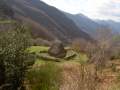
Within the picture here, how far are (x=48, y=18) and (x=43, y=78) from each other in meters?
92.9

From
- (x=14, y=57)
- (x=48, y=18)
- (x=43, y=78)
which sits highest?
(x=48, y=18)

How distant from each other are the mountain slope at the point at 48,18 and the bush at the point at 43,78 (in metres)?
66.6

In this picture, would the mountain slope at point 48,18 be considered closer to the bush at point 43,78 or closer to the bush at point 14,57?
the bush at point 14,57

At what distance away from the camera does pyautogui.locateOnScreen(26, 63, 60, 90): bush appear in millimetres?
10547

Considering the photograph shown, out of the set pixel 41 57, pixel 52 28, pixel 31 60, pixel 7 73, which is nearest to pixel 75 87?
pixel 7 73

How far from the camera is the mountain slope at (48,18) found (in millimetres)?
88319

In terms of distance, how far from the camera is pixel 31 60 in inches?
519

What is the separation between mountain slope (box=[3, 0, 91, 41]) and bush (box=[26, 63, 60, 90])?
6660 cm

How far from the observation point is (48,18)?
103562mm

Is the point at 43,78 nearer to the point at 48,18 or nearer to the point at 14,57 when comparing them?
the point at 14,57

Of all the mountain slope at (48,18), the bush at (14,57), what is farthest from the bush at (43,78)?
the mountain slope at (48,18)

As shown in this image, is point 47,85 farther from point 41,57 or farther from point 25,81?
point 41,57

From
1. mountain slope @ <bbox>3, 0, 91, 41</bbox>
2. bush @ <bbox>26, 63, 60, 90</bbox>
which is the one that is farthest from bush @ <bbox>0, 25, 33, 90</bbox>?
mountain slope @ <bbox>3, 0, 91, 41</bbox>

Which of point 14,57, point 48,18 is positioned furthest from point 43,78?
point 48,18
